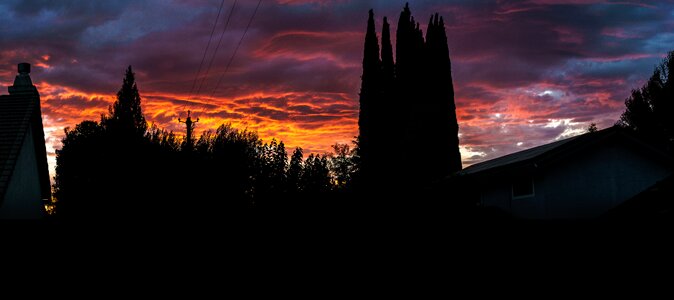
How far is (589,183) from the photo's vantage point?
22.8 meters

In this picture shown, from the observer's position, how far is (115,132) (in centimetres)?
2308

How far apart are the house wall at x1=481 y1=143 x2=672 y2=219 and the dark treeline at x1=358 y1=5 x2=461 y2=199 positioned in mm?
15194

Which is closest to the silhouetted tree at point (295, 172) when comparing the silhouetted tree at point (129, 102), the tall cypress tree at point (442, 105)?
the tall cypress tree at point (442, 105)

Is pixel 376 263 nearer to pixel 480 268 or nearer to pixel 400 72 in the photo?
pixel 480 268

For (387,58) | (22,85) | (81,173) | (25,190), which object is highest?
(387,58)

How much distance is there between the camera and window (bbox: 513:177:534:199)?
22.6 meters

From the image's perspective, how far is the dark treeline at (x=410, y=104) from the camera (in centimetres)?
3909

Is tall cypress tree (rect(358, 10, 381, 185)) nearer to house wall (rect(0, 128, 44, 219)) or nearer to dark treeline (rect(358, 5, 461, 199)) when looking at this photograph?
dark treeline (rect(358, 5, 461, 199))

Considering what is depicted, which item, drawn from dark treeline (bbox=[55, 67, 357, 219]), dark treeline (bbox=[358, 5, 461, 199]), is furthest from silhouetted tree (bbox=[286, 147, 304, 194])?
dark treeline (bbox=[358, 5, 461, 199])

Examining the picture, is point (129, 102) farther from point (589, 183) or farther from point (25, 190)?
point (589, 183)

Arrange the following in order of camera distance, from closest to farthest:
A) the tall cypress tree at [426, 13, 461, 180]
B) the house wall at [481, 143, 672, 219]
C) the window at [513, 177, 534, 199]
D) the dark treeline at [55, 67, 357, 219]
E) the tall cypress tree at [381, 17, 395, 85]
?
the dark treeline at [55, 67, 357, 219], the house wall at [481, 143, 672, 219], the window at [513, 177, 534, 199], the tall cypress tree at [426, 13, 461, 180], the tall cypress tree at [381, 17, 395, 85]

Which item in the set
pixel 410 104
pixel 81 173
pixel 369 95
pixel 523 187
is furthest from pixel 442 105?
pixel 81 173

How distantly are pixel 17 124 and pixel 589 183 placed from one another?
21.3 m

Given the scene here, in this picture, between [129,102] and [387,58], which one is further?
[129,102]
